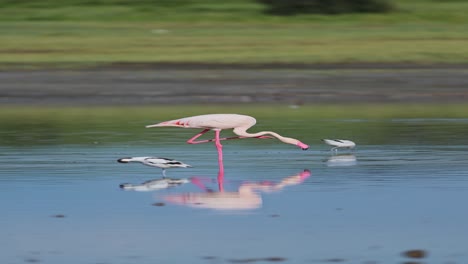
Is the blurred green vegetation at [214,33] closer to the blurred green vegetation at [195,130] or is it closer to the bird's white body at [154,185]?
the blurred green vegetation at [195,130]

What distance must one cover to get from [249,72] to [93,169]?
15.1 m

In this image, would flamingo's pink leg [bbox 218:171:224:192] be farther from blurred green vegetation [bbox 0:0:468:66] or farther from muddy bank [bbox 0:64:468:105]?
blurred green vegetation [bbox 0:0:468:66]

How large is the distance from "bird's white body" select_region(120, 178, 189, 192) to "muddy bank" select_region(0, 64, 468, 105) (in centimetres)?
1267

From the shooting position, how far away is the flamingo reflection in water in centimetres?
1102

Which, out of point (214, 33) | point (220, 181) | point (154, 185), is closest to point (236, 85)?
point (214, 33)

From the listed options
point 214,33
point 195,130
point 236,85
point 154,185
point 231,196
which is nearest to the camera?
point 231,196

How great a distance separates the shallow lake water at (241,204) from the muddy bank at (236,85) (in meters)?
8.52

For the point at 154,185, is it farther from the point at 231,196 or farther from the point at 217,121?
the point at 217,121

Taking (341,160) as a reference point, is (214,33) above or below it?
above

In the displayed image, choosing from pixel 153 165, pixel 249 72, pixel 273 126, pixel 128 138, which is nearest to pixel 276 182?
pixel 153 165

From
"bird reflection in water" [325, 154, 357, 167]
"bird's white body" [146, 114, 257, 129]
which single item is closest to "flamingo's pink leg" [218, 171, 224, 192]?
"bird's white body" [146, 114, 257, 129]

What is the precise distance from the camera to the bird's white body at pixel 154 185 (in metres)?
12.3

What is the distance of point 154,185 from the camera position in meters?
12.5

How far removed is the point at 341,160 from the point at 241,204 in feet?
12.8
